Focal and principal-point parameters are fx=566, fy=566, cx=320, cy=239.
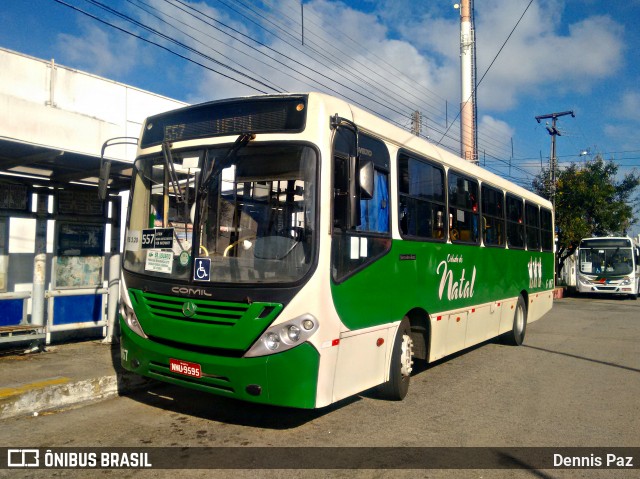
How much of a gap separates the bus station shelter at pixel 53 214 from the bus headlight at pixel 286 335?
3.68 m

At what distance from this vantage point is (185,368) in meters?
5.18

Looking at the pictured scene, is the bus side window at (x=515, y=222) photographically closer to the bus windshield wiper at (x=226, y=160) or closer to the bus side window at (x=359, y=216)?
the bus side window at (x=359, y=216)

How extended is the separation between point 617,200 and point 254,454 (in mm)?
34281

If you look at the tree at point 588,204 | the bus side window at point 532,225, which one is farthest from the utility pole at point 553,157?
the bus side window at point 532,225

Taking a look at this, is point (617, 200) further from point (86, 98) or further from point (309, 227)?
point (309, 227)

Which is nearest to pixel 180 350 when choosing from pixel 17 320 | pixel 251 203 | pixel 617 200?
pixel 251 203

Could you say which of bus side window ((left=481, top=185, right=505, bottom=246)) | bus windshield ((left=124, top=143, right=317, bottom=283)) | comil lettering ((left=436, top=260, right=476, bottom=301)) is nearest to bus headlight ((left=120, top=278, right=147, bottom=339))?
bus windshield ((left=124, top=143, right=317, bottom=283))

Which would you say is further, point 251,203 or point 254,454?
point 251,203

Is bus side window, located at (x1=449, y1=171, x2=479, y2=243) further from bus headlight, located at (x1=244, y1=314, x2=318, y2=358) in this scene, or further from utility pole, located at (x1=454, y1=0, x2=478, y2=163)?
utility pole, located at (x1=454, y1=0, x2=478, y2=163)

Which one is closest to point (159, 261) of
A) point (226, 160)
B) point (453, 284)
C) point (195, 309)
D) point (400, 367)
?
point (195, 309)

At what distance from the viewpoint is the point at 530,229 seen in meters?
12.2

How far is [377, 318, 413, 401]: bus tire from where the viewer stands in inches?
249

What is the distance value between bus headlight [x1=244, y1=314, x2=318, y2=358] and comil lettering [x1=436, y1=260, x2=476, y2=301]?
312cm

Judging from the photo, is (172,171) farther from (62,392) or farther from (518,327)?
(518,327)
